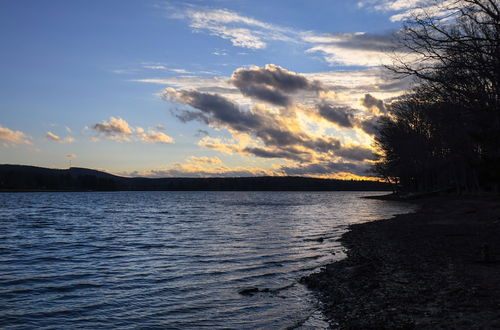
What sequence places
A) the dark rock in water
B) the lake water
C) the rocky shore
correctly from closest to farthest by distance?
the rocky shore < the lake water < the dark rock in water

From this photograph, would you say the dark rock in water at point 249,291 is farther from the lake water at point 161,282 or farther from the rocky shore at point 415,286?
the rocky shore at point 415,286

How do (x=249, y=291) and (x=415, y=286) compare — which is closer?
(x=415, y=286)

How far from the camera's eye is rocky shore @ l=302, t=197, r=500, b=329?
1041 centimetres

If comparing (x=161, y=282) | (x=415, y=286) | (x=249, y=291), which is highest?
(x=415, y=286)

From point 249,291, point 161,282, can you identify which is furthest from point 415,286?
point 161,282

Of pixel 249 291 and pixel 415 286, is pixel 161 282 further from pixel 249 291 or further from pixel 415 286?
pixel 415 286

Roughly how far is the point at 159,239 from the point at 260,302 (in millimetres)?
21019

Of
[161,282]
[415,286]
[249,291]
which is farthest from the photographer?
[161,282]

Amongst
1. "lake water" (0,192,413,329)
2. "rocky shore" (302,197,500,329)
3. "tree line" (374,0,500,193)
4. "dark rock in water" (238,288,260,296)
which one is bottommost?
"lake water" (0,192,413,329)

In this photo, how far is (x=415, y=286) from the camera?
13820 mm

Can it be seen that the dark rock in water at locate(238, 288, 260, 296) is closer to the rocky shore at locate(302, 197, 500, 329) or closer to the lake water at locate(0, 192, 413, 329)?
the lake water at locate(0, 192, 413, 329)

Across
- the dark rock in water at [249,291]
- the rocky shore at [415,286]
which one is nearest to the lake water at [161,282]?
the dark rock in water at [249,291]

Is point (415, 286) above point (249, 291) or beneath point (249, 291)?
above

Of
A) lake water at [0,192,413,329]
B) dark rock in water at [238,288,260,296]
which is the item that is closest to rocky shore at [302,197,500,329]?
lake water at [0,192,413,329]
